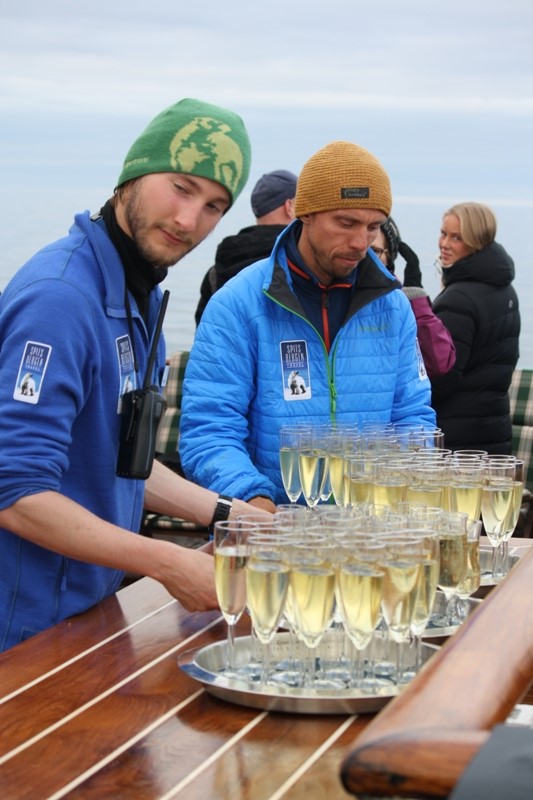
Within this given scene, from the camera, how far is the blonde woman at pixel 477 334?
16.9 ft

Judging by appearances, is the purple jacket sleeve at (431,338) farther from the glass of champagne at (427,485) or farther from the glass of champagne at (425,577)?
the glass of champagne at (425,577)

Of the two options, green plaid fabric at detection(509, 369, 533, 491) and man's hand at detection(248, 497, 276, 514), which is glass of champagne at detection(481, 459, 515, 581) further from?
green plaid fabric at detection(509, 369, 533, 491)

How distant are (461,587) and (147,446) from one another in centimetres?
71

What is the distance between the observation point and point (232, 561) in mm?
1639

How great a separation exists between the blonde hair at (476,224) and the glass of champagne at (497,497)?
3.21 m

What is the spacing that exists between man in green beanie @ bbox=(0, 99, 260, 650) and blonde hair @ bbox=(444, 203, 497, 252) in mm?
2857

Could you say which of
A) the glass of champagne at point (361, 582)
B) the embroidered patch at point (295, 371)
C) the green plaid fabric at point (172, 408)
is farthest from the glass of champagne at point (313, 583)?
the green plaid fabric at point (172, 408)

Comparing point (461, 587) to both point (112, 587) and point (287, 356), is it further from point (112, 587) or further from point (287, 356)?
point (287, 356)

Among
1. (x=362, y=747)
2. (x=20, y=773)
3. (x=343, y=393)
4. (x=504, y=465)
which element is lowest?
(x=20, y=773)

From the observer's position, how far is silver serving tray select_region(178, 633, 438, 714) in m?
1.59

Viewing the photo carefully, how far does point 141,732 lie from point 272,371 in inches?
62.4

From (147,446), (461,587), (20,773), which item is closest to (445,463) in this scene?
(461,587)

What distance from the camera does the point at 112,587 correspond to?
236cm

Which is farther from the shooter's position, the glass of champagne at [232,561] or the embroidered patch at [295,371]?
the embroidered patch at [295,371]
